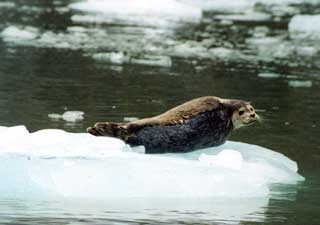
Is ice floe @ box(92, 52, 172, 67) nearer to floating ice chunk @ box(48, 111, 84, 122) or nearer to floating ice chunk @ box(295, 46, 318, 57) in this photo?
floating ice chunk @ box(295, 46, 318, 57)

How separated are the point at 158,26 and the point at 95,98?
7306 mm

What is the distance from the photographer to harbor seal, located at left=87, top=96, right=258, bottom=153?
21.5 feet

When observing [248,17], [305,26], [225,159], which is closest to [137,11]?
[248,17]

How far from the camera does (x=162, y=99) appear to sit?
32.2 feet

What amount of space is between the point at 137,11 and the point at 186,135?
12384mm

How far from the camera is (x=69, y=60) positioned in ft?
41.0

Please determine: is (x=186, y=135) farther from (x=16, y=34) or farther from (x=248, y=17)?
(x=248, y=17)

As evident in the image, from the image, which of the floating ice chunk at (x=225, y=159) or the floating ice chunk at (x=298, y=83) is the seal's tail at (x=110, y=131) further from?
the floating ice chunk at (x=298, y=83)

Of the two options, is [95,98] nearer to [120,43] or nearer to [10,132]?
[10,132]

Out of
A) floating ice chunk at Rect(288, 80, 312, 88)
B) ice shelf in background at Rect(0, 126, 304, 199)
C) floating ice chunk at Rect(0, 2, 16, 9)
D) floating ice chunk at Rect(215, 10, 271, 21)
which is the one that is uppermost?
floating ice chunk at Rect(0, 2, 16, 9)

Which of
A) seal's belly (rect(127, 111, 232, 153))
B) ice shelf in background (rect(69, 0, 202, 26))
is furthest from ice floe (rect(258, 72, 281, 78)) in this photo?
ice shelf in background (rect(69, 0, 202, 26))

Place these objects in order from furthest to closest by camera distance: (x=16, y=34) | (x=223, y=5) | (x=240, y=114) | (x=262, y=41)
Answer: (x=223, y=5)
(x=262, y=41)
(x=16, y=34)
(x=240, y=114)

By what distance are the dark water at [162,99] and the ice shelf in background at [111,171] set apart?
0.11 m

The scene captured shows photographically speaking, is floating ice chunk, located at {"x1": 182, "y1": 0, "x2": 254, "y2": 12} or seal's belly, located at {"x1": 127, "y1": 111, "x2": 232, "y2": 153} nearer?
seal's belly, located at {"x1": 127, "y1": 111, "x2": 232, "y2": 153}
